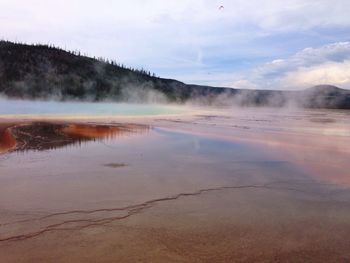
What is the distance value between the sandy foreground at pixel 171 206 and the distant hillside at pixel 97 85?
1555 inches

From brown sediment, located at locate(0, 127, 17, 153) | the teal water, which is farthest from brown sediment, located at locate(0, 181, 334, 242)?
the teal water

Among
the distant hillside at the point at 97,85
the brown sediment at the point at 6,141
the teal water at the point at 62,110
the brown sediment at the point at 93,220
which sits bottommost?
the teal water at the point at 62,110

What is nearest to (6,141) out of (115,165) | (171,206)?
(115,165)

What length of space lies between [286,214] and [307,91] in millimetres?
67810

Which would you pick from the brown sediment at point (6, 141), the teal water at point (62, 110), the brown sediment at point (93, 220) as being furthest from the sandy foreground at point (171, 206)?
the teal water at point (62, 110)

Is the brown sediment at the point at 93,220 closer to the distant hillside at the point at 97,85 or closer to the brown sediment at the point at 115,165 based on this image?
the brown sediment at the point at 115,165

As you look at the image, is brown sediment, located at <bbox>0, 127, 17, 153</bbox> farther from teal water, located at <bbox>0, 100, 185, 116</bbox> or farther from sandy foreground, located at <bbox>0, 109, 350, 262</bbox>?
teal water, located at <bbox>0, 100, 185, 116</bbox>

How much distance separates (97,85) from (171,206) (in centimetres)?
5229

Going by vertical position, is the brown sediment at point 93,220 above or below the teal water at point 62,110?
above

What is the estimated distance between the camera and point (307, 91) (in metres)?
68.4

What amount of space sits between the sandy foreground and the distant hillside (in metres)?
39.5

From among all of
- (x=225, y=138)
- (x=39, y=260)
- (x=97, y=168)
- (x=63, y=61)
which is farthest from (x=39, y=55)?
(x=39, y=260)

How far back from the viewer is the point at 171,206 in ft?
15.2

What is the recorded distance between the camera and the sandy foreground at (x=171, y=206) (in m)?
3.45
